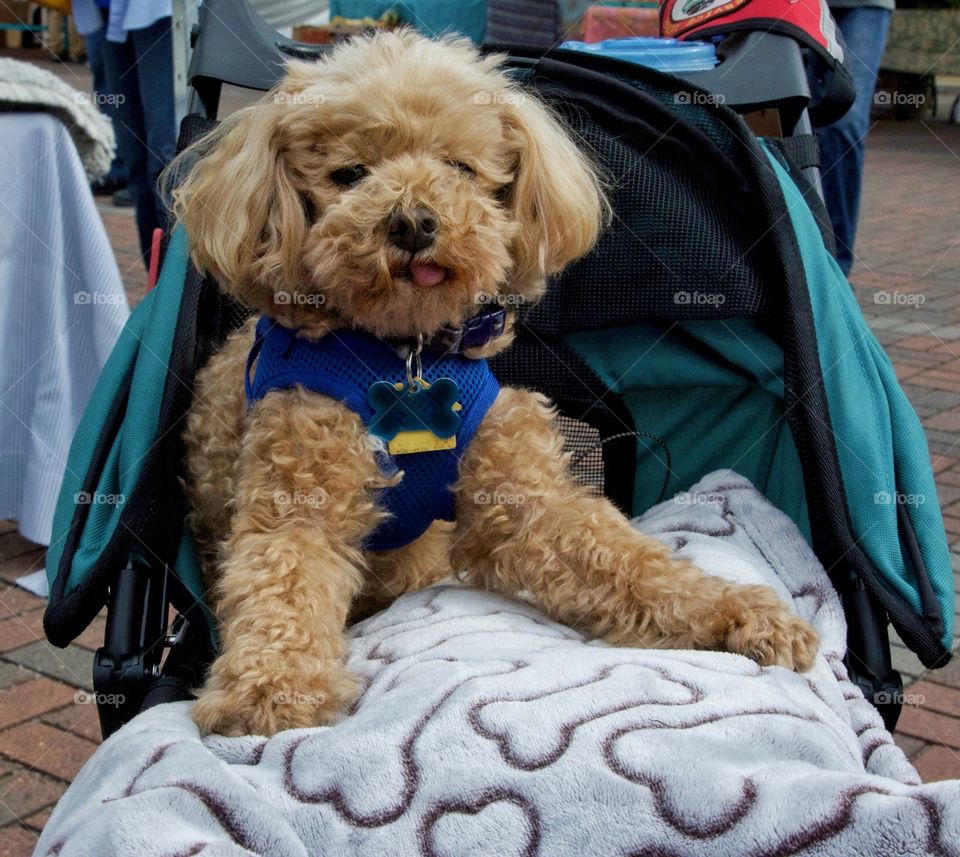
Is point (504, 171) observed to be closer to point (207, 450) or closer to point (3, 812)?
point (207, 450)

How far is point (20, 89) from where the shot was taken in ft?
11.6

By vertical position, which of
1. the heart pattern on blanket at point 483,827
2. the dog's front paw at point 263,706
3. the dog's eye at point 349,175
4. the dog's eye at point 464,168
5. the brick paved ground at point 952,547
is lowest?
the brick paved ground at point 952,547

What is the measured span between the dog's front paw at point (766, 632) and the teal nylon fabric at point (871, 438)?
0.24 meters

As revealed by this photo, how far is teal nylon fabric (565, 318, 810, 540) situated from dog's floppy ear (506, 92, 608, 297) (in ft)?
1.36

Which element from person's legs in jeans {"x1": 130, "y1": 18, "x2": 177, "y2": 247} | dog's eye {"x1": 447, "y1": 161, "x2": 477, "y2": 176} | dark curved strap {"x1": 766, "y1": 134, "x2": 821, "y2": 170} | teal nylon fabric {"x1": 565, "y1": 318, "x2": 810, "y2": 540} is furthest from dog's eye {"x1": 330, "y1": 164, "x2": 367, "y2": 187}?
person's legs in jeans {"x1": 130, "y1": 18, "x2": 177, "y2": 247}

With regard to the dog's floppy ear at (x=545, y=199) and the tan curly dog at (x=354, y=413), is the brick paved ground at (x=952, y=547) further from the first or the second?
the dog's floppy ear at (x=545, y=199)

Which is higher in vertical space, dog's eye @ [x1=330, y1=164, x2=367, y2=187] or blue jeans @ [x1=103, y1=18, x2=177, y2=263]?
dog's eye @ [x1=330, y1=164, x2=367, y2=187]

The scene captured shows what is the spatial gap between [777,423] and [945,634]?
668 millimetres

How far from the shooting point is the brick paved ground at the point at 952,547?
274 centimetres

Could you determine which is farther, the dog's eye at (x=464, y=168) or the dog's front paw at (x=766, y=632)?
the dog's eye at (x=464, y=168)

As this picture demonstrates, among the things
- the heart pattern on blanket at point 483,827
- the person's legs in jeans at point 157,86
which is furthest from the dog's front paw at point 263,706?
the person's legs in jeans at point 157,86

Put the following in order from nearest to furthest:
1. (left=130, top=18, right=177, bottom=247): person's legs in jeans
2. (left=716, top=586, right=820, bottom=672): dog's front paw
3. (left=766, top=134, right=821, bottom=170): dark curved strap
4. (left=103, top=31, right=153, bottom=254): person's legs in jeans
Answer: (left=716, top=586, right=820, bottom=672): dog's front paw, (left=766, top=134, right=821, bottom=170): dark curved strap, (left=130, top=18, right=177, bottom=247): person's legs in jeans, (left=103, top=31, right=153, bottom=254): person's legs in jeans

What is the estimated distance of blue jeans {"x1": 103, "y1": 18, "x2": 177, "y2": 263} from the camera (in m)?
A: 5.20

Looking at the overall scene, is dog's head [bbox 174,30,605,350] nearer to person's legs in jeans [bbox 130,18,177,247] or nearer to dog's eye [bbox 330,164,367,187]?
dog's eye [bbox 330,164,367,187]
